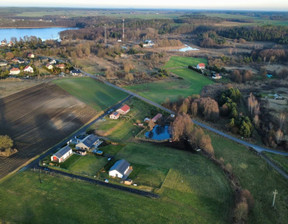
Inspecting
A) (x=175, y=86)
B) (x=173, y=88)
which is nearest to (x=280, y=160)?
(x=173, y=88)

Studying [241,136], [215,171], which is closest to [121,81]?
[241,136]

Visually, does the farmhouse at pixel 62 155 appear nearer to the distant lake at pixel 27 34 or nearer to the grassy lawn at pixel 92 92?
the grassy lawn at pixel 92 92

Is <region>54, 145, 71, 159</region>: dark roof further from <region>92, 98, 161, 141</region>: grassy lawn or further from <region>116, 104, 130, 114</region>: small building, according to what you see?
<region>116, 104, 130, 114</region>: small building

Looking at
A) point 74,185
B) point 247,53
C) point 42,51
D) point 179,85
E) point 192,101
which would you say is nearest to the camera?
point 74,185

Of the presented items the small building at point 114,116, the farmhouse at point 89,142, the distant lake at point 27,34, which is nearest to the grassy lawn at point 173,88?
the small building at point 114,116

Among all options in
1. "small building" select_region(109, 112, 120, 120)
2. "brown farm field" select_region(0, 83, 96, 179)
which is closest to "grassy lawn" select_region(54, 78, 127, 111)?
"brown farm field" select_region(0, 83, 96, 179)

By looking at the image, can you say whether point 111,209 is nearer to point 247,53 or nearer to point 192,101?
point 192,101
